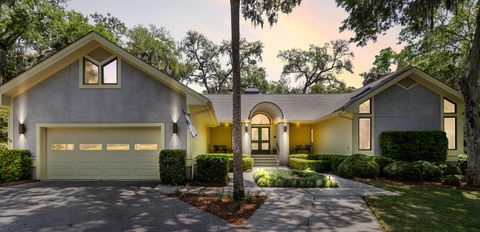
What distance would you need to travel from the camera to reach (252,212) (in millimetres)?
7121

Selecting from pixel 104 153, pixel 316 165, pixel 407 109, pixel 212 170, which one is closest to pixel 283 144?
pixel 316 165

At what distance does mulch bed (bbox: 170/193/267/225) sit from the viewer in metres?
6.73

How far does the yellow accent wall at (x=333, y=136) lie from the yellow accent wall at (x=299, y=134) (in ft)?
2.42

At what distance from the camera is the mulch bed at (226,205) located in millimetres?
6734

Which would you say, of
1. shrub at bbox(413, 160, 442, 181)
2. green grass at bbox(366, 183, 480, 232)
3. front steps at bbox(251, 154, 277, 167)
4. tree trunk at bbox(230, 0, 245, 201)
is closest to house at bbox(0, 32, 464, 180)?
tree trunk at bbox(230, 0, 245, 201)

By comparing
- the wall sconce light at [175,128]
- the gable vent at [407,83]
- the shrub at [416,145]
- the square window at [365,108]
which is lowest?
the shrub at [416,145]

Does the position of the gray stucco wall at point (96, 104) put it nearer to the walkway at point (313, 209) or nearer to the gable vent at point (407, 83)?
the walkway at point (313, 209)

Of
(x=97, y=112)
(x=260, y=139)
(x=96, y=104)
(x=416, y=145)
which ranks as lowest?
(x=260, y=139)

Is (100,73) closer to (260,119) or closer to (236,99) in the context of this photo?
(236,99)

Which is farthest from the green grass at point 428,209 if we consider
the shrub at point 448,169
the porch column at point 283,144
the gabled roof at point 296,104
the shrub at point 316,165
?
the gabled roof at point 296,104

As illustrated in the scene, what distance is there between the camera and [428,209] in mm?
7453

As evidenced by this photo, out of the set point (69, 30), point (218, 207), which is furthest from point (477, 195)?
point (69, 30)

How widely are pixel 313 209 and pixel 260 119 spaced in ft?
47.5

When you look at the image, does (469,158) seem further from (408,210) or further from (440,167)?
(408,210)
